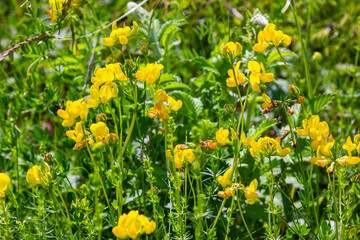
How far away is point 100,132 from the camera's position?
1188 mm

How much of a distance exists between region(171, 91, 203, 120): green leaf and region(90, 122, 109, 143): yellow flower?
52cm

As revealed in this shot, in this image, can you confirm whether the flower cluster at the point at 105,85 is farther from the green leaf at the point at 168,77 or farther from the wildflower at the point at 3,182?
the green leaf at the point at 168,77

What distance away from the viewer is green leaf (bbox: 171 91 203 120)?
1.66 m

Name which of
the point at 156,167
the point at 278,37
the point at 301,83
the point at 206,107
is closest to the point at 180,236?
the point at 156,167

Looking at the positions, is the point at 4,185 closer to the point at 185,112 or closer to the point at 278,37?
the point at 185,112

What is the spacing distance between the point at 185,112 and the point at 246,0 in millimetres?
1495

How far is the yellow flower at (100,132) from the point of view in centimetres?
118

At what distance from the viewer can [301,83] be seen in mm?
2096

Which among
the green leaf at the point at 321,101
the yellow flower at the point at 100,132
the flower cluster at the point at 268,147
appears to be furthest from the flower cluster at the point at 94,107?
the green leaf at the point at 321,101

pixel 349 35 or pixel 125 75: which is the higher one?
pixel 125 75

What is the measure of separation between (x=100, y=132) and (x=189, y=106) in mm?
558

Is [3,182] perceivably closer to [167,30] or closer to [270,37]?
[270,37]

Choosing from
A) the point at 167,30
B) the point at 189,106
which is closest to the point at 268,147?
the point at 189,106

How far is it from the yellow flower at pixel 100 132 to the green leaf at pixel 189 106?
0.52 metres
